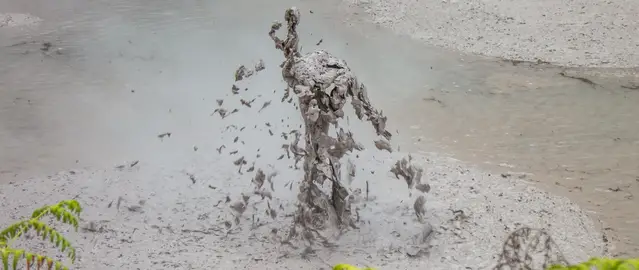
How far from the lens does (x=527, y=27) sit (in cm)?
804

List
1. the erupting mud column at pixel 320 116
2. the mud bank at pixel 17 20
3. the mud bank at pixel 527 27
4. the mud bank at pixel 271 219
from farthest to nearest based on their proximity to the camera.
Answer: the mud bank at pixel 17 20 < the mud bank at pixel 527 27 < the mud bank at pixel 271 219 < the erupting mud column at pixel 320 116

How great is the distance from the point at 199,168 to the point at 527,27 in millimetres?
4750

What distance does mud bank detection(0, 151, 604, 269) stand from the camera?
13.4 ft

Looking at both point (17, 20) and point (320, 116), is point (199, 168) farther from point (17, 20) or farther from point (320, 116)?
point (17, 20)

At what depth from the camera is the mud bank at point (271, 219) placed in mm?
4098

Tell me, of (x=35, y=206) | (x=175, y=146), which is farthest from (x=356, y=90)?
(x=35, y=206)

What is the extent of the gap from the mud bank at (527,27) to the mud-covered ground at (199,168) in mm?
545

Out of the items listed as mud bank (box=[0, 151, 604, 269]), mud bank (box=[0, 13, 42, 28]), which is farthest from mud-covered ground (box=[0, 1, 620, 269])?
mud bank (box=[0, 13, 42, 28])

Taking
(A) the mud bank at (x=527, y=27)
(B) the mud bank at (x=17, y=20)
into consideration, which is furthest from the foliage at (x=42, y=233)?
(B) the mud bank at (x=17, y=20)

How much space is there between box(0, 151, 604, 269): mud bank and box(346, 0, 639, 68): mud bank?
2.81 m

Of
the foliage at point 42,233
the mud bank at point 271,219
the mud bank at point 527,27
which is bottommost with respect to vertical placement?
the mud bank at point 271,219

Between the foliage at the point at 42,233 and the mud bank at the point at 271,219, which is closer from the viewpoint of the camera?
the foliage at the point at 42,233

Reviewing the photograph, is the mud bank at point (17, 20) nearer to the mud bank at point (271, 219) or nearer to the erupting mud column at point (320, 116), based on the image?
the mud bank at point (271, 219)

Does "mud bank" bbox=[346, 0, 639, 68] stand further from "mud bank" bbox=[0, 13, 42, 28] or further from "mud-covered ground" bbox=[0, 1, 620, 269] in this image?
"mud bank" bbox=[0, 13, 42, 28]
